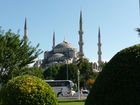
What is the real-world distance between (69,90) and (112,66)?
3908 cm

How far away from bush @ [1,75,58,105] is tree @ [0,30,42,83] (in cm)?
1428

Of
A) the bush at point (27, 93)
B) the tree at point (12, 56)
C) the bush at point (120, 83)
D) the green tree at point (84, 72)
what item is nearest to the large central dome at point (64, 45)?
the green tree at point (84, 72)

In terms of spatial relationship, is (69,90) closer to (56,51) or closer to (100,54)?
(100,54)

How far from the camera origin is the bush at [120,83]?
4367 millimetres

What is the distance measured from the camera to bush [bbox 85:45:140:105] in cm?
437

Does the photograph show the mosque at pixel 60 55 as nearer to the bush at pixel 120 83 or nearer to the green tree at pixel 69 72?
the green tree at pixel 69 72

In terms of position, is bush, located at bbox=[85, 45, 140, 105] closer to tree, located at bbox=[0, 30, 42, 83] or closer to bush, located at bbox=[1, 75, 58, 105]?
bush, located at bbox=[1, 75, 58, 105]

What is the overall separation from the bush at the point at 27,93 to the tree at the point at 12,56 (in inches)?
562

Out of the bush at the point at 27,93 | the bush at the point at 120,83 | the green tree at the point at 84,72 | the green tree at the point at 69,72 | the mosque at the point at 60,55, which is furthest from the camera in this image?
the mosque at the point at 60,55

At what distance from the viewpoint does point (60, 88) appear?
42.4 m

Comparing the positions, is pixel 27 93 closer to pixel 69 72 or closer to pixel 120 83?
pixel 120 83

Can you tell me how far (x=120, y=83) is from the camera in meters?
4.49

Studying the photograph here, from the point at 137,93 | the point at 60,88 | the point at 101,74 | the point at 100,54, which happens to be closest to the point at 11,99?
the point at 101,74

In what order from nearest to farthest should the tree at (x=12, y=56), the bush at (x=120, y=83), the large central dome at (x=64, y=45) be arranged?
the bush at (x=120, y=83) < the tree at (x=12, y=56) < the large central dome at (x=64, y=45)
